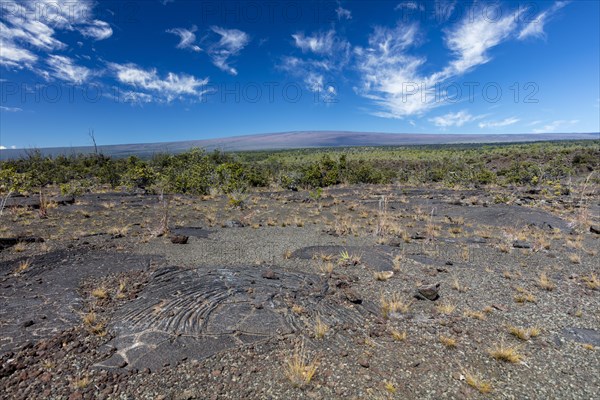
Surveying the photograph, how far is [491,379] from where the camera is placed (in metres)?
3.88

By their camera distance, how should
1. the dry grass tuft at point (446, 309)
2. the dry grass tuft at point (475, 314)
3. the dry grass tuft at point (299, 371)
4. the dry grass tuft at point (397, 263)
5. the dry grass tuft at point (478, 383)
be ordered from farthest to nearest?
the dry grass tuft at point (397, 263) → the dry grass tuft at point (446, 309) → the dry grass tuft at point (475, 314) → the dry grass tuft at point (299, 371) → the dry grass tuft at point (478, 383)

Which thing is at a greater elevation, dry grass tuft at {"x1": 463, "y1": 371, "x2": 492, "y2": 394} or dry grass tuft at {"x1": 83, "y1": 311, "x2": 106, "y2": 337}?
dry grass tuft at {"x1": 83, "y1": 311, "x2": 106, "y2": 337}

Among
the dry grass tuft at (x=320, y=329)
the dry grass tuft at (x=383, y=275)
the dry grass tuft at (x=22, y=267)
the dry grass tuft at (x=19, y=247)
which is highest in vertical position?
the dry grass tuft at (x=19, y=247)

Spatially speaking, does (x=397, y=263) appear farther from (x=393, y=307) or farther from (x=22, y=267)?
(x=22, y=267)

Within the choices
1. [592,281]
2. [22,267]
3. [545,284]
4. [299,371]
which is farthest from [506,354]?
[22,267]

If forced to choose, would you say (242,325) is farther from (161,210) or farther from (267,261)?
(161,210)

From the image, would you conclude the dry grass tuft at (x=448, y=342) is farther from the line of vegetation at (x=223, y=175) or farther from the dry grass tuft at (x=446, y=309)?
the line of vegetation at (x=223, y=175)

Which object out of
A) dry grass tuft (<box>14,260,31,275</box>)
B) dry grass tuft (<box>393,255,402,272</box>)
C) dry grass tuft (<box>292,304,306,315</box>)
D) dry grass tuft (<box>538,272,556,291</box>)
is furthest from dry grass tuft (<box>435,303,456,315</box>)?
dry grass tuft (<box>14,260,31,275</box>)

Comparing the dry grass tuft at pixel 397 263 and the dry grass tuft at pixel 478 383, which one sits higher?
the dry grass tuft at pixel 397 263

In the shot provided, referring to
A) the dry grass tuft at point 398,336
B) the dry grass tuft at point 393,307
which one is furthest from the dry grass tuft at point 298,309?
the dry grass tuft at point 398,336

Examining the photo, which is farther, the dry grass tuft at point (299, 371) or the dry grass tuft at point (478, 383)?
the dry grass tuft at point (299, 371)

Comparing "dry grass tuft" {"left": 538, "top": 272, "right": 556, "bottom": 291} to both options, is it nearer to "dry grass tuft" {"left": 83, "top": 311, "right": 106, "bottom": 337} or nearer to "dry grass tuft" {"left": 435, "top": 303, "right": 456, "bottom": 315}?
"dry grass tuft" {"left": 435, "top": 303, "right": 456, "bottom": 315}

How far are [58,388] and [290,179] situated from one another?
24.7m

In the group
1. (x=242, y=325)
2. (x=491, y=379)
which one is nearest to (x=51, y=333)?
(x=242, y=325)
